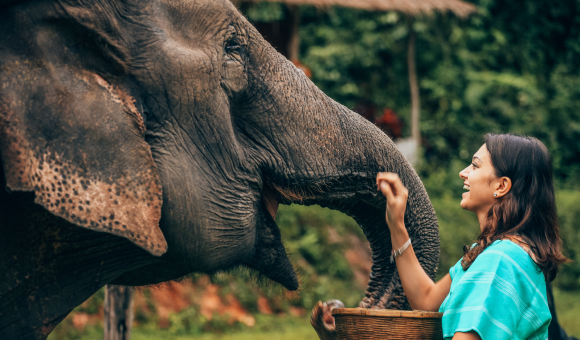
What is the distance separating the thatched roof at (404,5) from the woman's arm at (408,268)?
7031 mm

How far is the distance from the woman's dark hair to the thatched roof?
7176 mm

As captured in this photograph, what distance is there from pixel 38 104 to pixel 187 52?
47 centimetres

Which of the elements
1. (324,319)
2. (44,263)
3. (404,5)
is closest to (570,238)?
(404,5)

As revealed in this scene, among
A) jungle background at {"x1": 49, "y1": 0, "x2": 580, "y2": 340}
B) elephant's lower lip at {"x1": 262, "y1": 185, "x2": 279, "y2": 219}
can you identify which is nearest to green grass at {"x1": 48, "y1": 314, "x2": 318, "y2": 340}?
jungle background at {"x1": 49, "y1": 0, "x2": 580, "y2": 340}

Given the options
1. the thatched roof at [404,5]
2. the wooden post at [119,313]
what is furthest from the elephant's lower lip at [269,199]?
the thatched roof at [404,5]

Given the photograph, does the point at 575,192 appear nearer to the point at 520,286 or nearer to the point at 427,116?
the point at 427,116

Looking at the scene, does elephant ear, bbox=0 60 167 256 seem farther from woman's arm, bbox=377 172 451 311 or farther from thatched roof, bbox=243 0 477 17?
thatched roof, bbox=243 0 477 17

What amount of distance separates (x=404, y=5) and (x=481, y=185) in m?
8.59

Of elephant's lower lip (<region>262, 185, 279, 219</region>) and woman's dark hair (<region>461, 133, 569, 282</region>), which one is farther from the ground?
woman's dark hair (<region>461, 133, 569, 282</region>)

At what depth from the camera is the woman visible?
171 cm

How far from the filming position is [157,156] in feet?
5.95

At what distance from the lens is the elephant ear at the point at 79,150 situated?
152 centimetres

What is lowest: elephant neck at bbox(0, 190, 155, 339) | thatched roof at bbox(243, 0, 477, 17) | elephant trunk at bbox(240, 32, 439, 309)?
thatched roof at bbox(243, 0, 477, 17)

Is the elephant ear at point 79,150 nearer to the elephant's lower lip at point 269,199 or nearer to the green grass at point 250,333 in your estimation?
the elephant's lower lip at point 269,199
